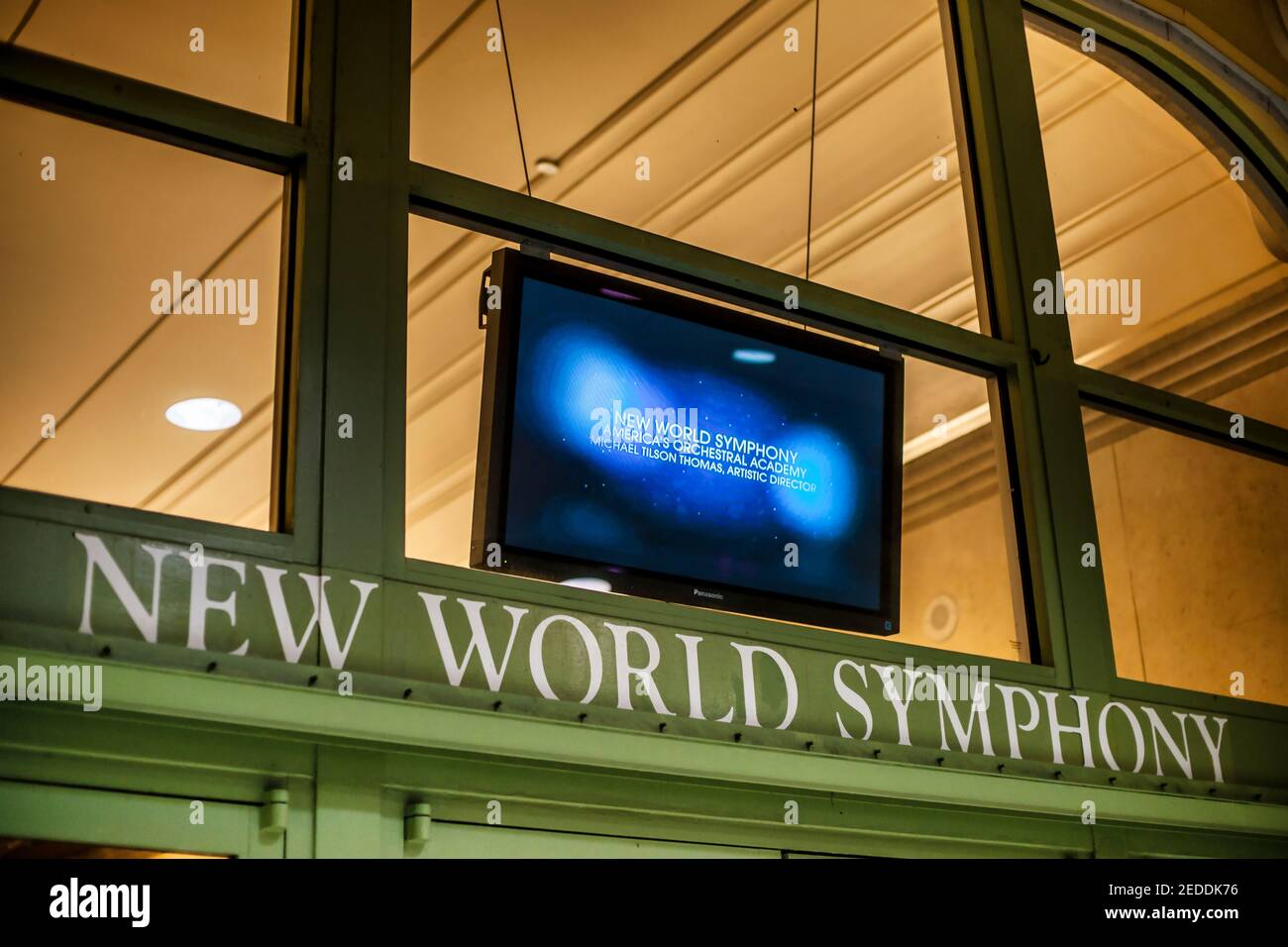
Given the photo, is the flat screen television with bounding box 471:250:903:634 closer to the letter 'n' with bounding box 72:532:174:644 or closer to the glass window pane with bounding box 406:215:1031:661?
the glass window pane with bounding box 406:215:1031:661

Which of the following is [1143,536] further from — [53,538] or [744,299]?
[53,538]

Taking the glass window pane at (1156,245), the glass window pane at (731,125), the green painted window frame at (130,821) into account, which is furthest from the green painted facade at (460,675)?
the glass window pane at (1156,245)

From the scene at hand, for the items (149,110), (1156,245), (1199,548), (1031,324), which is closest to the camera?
(149,110)

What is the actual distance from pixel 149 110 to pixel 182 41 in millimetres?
491

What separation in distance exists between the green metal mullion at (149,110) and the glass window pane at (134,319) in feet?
0.25

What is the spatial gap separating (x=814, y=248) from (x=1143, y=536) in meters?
1.49

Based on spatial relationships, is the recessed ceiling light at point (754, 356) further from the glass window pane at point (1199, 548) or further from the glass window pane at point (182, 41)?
the glass window pane at point (1199, 548)

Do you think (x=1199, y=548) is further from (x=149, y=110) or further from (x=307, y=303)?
(x=149, y=110)

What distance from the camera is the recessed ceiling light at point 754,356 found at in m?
3.58

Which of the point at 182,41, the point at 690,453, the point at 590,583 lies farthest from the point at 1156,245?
the point at 182,41

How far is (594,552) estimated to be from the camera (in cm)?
322

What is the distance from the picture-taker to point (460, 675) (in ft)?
9.48
